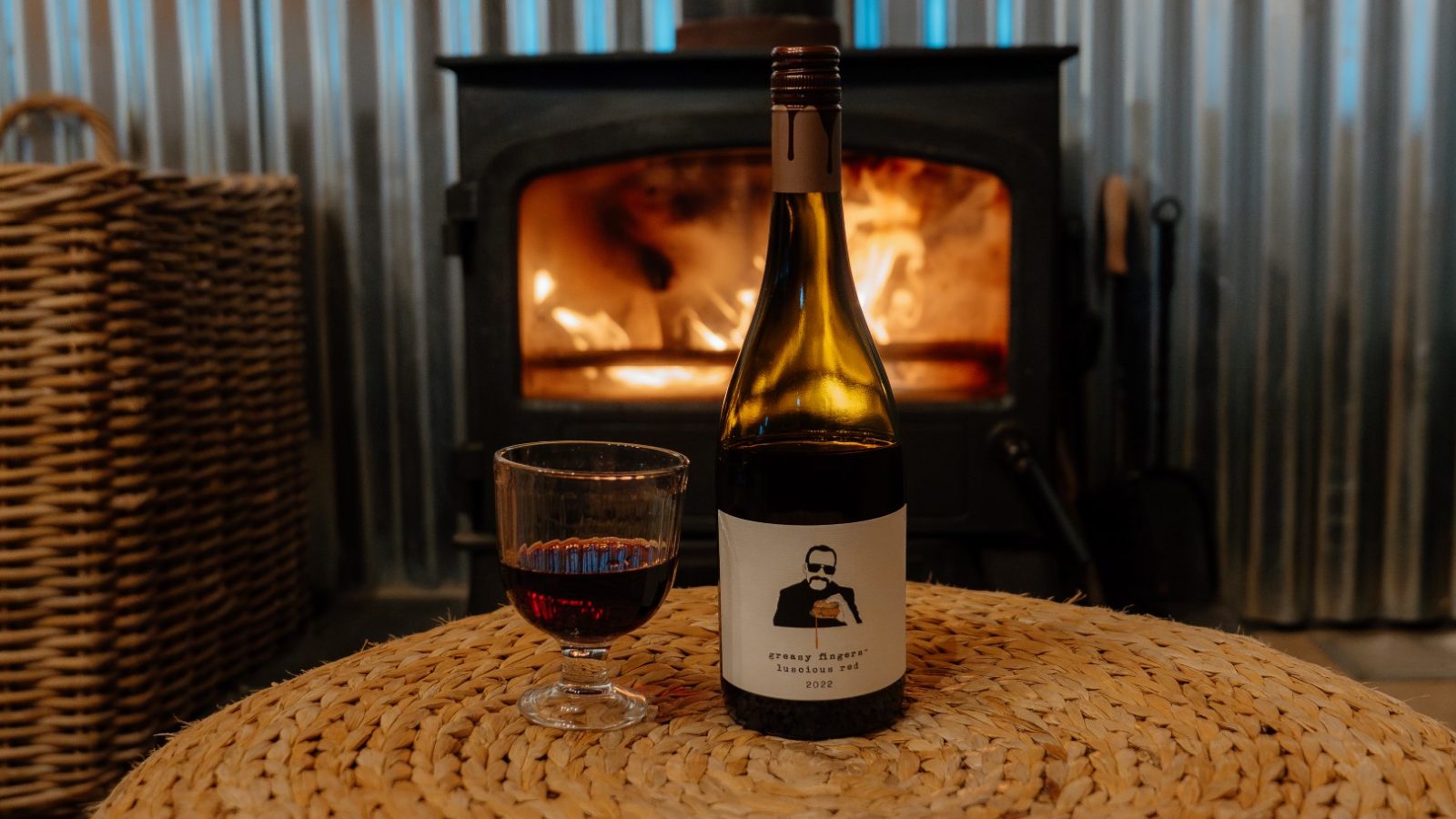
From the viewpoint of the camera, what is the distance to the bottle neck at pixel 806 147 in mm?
673

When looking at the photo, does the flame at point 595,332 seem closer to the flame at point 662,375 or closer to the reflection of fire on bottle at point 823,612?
the flame at point 662,375

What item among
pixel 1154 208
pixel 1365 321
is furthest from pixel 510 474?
pixel 1365 321

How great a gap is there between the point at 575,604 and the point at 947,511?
3.05 ft

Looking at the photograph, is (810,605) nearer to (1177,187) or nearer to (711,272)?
(711,272)

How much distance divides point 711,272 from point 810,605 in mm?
972

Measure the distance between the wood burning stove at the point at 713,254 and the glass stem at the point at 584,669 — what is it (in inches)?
31.8

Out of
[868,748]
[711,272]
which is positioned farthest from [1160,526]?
[868,748]

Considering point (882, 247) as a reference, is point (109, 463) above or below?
below

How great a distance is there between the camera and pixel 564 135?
5.10 feet

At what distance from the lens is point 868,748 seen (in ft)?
2.33

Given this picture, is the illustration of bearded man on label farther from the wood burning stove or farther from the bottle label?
the wood burning stove

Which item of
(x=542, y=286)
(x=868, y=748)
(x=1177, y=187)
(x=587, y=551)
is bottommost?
(x=868, y=748)

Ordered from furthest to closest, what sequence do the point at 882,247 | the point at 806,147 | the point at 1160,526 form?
1. the point at 1160,526
2. the point at 882,247
3. the point at 806,147

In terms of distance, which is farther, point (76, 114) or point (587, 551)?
point (76, 114)
